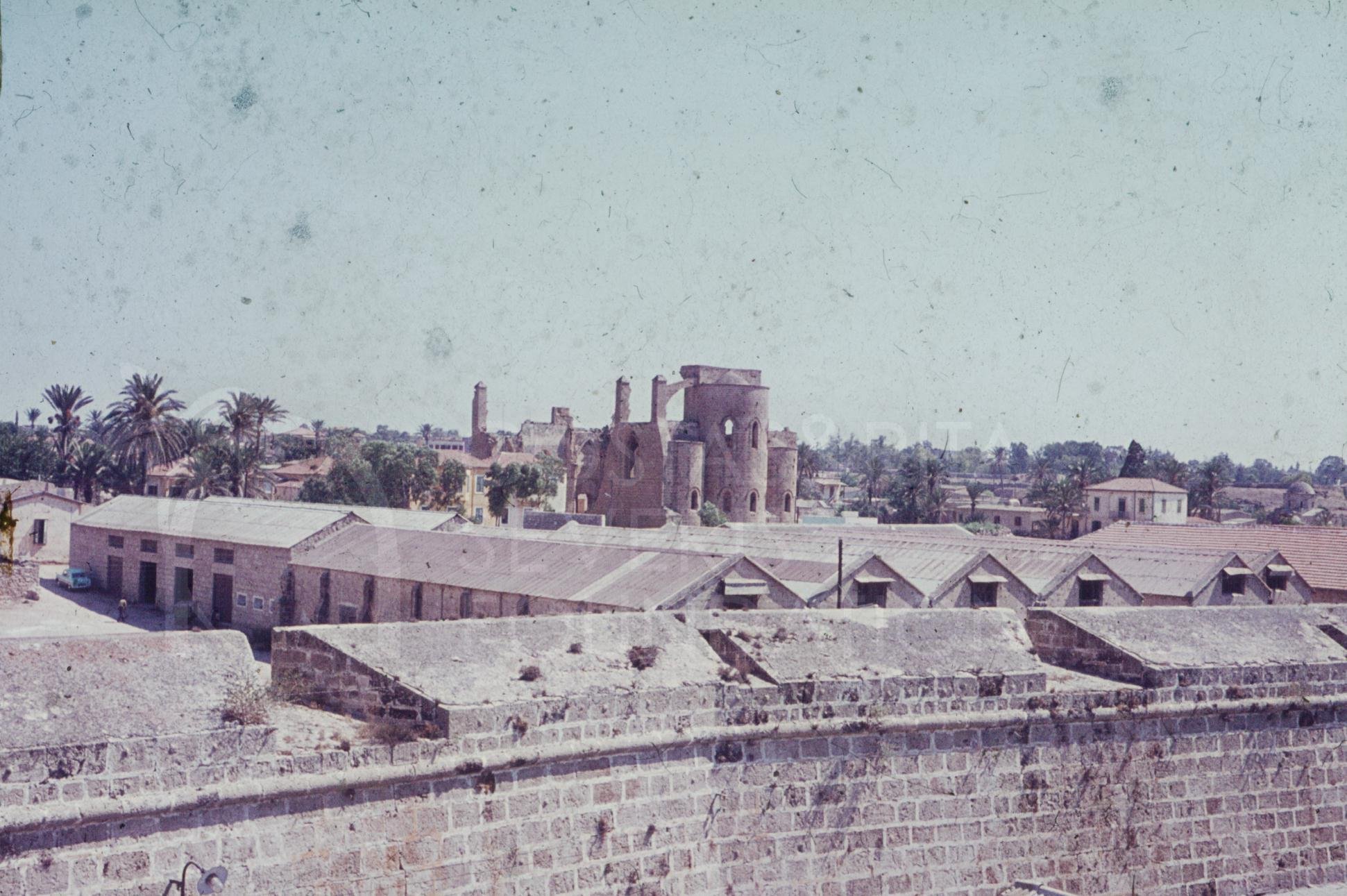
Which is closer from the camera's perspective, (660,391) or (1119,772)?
(1119,772)

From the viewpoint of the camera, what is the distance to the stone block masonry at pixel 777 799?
22.2 ft

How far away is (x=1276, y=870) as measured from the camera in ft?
36.2

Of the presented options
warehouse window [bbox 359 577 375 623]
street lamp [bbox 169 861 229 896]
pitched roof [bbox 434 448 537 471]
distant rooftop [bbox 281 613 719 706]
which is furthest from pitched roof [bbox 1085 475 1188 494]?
street lamp [bbox 169 861 229 896]

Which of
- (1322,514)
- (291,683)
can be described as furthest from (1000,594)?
(1322,514)

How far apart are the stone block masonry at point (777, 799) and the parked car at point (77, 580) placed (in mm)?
34433

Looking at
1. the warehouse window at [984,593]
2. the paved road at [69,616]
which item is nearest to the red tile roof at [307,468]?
the paved road at [69,616]

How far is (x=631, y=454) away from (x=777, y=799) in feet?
170

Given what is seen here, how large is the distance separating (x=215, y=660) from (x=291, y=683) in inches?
34.0

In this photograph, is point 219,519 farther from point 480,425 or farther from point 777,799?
point 480,425

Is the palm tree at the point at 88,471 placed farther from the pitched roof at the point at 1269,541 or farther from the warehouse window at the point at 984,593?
the warehouse window at the point at 984,593

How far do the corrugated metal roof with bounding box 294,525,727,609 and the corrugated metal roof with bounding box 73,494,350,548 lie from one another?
4.80 ft

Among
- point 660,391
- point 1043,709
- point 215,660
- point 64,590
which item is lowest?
point 64,590

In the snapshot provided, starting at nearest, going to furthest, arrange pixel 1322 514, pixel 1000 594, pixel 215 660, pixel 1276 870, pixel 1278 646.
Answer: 1. pixel 215 660
2. pixel 1276 870
3. pixel 1278 646
4. pixel 1000 594
5. pixel 1322 514

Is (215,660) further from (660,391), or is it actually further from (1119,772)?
(660,391)
